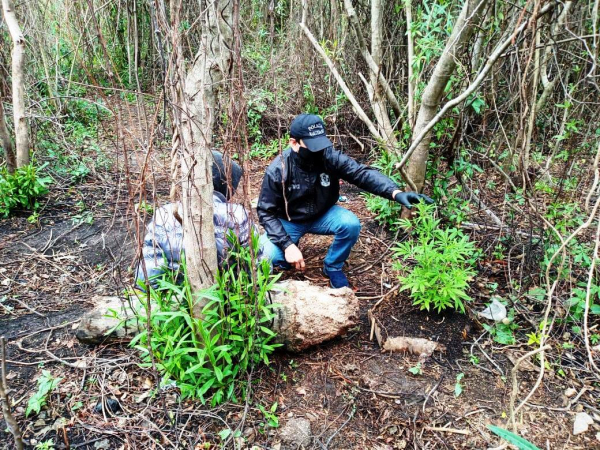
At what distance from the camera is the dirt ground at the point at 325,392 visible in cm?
204

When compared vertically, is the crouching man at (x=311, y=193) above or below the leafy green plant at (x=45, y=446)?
above

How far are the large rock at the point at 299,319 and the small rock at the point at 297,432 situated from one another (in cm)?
44

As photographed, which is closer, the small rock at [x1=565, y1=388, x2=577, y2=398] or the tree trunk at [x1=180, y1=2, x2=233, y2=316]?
the tree trunk at [x1=180, y1=2, x2=233, y2=316]

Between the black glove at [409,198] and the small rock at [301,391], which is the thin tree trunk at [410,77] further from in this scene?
the small rock at [301,391]

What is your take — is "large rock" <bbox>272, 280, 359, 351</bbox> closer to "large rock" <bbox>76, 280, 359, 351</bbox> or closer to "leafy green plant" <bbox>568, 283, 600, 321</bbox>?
"large rock" <bbox>76, 280, 359, 351</bbox>

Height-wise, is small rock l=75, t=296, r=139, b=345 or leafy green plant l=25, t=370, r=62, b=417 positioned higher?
small rock l=75, t=296, r=139, b=345

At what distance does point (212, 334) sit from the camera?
2182 millimetres

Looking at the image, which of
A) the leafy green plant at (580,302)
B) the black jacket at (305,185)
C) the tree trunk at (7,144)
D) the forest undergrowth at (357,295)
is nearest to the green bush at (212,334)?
the forest undergrowth at (357,295)

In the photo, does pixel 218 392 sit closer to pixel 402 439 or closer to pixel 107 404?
pixel 107 404

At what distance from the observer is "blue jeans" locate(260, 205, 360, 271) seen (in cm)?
306

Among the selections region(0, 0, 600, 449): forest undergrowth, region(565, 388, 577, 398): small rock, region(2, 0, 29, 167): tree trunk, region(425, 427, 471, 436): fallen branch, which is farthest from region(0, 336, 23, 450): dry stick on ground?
region(2, 0, 29, 167): tree trunk

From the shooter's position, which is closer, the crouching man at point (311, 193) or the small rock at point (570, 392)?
the small rock at point (570, 392)

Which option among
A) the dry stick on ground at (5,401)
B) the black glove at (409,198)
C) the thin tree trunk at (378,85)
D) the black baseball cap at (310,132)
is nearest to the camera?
the dry stick on ground at (5,401)

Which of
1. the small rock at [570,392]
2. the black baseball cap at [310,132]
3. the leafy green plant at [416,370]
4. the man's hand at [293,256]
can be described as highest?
the black baseball cap at [310,132]
